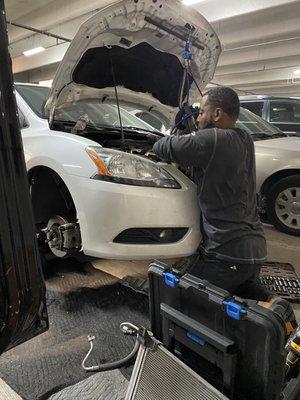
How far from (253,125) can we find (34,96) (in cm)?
302

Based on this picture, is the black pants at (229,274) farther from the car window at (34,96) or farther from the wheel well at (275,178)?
the wheel well at (275,178)

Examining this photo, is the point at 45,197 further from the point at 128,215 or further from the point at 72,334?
the point at 72,334

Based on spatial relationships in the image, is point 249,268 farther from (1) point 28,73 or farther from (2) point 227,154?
(1) point 28,73

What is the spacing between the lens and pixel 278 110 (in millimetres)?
5219

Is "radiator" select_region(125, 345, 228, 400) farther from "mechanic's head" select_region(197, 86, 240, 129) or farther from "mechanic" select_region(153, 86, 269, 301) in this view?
"mechanic's head" select_region(197, 86, 240, 129)

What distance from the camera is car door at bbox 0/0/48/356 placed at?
100 cm

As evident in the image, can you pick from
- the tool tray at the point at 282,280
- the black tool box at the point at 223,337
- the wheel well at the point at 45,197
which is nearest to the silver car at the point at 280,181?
the tool tray at the point at 282,280

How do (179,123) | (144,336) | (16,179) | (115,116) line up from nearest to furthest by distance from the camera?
(16,179)
(144,336)
(179,123)
(115,116)

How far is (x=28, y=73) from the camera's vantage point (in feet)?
51.5

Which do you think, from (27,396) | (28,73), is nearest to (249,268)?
(27,396)

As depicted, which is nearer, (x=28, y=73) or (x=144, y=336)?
(x=144, y=336)

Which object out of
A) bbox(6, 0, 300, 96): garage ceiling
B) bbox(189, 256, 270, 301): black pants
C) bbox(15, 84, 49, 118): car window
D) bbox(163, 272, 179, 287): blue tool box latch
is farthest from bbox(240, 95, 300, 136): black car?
bbox(163, 272, 179, 287): blue tool box latch

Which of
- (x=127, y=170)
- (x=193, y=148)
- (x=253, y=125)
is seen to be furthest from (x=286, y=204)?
(x=127, y=170)

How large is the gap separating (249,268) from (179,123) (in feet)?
3.49
